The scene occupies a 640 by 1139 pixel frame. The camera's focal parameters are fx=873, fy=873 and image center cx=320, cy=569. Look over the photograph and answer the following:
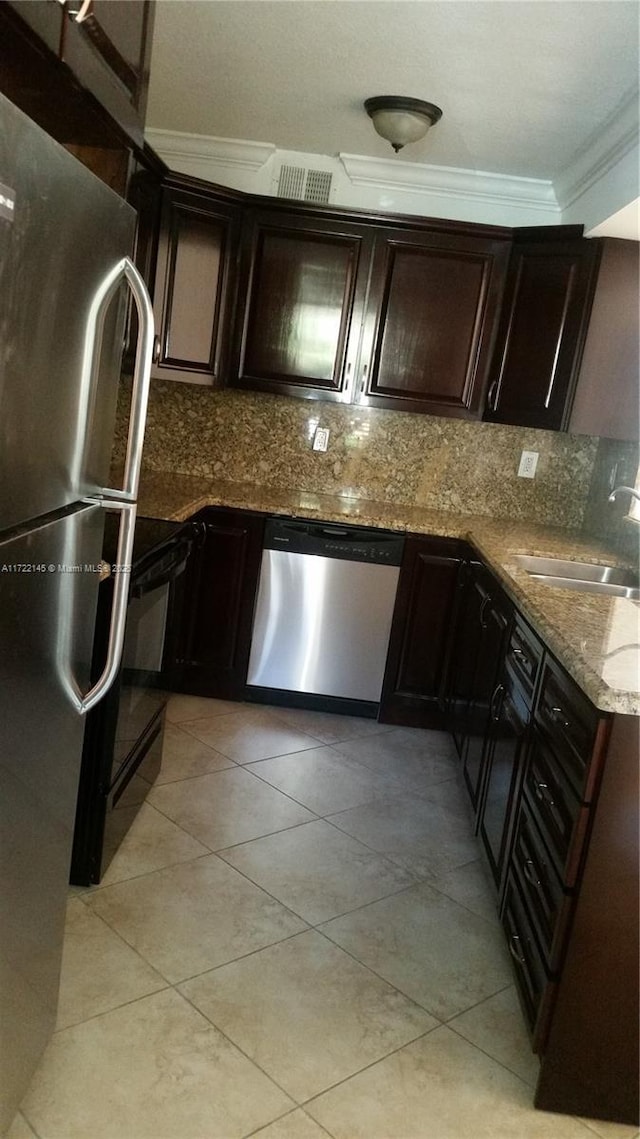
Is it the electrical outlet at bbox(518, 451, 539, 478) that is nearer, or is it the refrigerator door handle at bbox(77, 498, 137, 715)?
the refrigerator door handle at bbox(77, 498, 137, 715)

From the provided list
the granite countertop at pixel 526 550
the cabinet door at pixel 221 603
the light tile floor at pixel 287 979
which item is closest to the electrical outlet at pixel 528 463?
the granite countertop at pixel 526 550

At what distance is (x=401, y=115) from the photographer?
9.85 feet

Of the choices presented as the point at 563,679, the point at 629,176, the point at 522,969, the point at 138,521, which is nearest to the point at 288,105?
the point at 629,176

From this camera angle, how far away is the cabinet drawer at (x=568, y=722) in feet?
5.57

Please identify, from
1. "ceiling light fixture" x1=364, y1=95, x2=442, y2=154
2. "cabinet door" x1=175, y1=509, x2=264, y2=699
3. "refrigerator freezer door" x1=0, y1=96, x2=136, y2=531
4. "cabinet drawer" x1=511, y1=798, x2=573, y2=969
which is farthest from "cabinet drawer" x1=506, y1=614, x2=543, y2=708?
"ceiling light fixture" x1=364, y1=95, x2=442, y2=154

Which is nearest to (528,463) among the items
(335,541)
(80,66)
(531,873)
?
(335,541)

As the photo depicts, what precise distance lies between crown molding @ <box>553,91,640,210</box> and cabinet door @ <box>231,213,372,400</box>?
832 millimetres

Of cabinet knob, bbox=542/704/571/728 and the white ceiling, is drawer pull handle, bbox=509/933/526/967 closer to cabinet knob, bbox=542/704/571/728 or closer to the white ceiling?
cabinet knob, bbox=542/704/571/728

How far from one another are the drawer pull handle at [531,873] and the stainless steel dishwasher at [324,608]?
1.68 meters

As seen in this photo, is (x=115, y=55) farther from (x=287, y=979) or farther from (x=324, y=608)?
(x=324, y=608)

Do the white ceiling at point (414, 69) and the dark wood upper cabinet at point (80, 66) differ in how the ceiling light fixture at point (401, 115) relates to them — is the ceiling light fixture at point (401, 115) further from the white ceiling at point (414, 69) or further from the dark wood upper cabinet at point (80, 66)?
the dark wood upper cabinet at point (80, 66)

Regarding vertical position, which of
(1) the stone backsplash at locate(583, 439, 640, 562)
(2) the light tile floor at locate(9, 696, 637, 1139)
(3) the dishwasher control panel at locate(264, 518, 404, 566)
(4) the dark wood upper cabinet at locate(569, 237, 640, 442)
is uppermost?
(4) the dark wood upper cabinet at locate(569, 237, 640, 442)

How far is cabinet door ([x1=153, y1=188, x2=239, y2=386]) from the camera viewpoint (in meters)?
3.50

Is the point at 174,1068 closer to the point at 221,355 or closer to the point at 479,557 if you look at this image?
the point at 479,557
